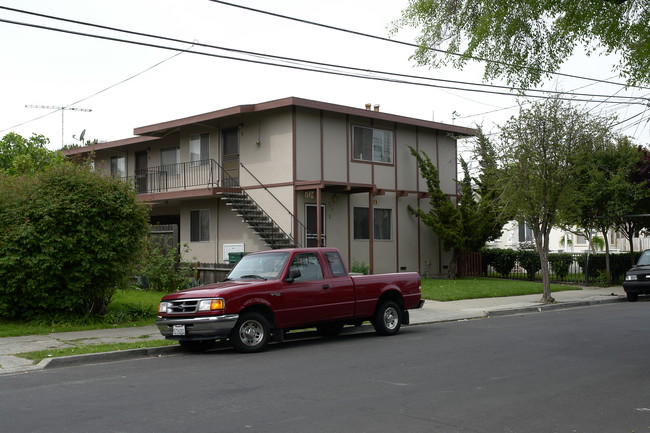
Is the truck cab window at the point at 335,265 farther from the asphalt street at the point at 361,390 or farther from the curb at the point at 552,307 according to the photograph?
the curb at the point at 552,307

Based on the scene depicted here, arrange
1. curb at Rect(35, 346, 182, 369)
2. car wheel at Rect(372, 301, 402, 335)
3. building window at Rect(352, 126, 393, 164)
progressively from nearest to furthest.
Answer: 1. curb at Rect(35, 346, 182, 369)
2. car wheel at Rect(372, 301, 402, 335)
3. building window at Rect(352, 126, 393, 164)

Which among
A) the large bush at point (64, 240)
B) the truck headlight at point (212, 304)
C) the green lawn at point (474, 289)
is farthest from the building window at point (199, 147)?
the truck headlight at point (212, 304)

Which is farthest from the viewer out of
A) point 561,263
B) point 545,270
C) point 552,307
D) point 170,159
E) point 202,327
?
point 170,159

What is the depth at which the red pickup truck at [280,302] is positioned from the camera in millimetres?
11664

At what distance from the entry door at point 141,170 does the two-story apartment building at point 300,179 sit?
0.22m

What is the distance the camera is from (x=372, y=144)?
2820cm

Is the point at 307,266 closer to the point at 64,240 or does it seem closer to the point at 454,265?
the point at 64,240

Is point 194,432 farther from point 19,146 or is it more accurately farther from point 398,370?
point 19,146

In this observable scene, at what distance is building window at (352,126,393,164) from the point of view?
90.7ft

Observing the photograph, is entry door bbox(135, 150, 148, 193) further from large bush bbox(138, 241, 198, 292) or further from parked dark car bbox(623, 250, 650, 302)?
parked dark car bbox(623, 250, 650, 302)

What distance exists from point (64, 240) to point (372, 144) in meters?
15.8

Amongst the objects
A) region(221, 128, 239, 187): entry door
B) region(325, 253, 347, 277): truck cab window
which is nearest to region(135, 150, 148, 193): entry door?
region(221, 128, 239, 187): entry door

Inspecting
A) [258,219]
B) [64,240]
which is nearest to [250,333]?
[64,240]

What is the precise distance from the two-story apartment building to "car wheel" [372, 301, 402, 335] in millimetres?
9753
